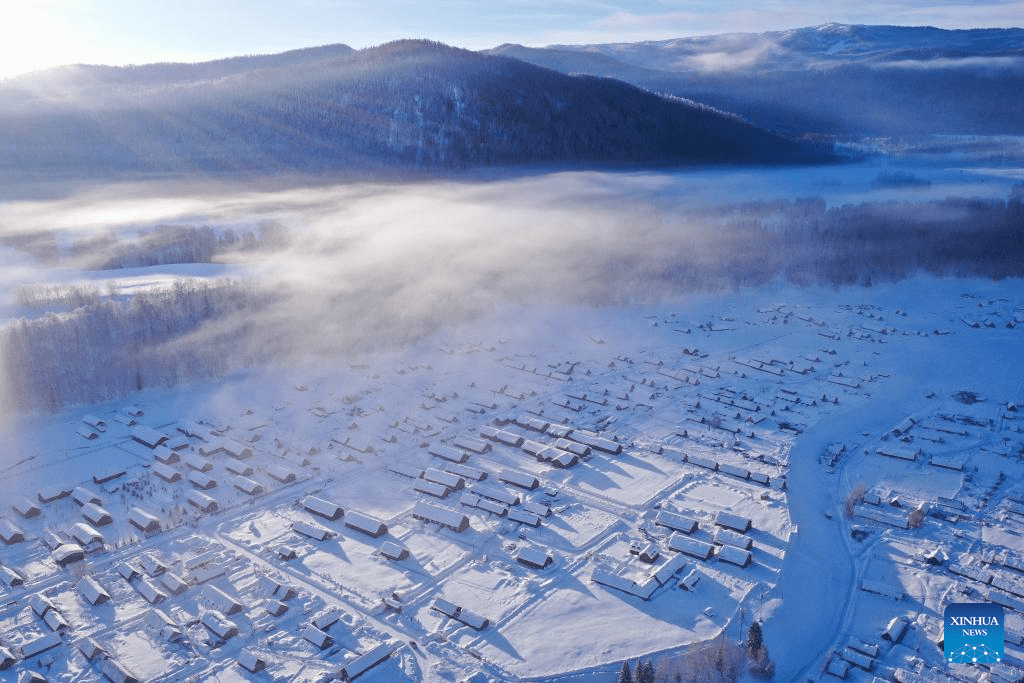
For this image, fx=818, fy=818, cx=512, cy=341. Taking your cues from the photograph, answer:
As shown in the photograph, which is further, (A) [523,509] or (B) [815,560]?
(A) [523,509]

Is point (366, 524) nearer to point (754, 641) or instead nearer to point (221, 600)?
point (221, 600)

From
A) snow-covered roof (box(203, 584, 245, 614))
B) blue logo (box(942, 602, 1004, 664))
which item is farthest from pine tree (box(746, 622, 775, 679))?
snow-covered roof (box(203, 584, 245, 614))

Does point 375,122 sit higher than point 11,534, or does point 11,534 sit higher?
point 375,122

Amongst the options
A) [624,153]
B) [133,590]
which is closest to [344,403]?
[133,590]

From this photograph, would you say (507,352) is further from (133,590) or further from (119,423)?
(133,590)

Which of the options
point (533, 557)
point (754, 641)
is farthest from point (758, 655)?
point (533, 557)

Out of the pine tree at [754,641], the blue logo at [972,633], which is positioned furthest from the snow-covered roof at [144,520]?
the blue logo at [972,633]
